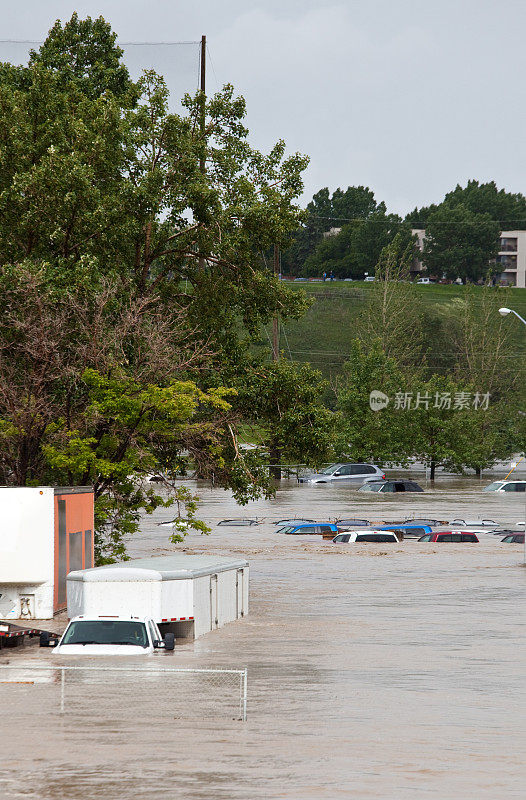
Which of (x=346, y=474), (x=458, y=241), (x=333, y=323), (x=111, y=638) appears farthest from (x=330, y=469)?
(x=458, y=241)

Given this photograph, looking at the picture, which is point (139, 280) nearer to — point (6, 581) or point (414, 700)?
A: point (6, 581)

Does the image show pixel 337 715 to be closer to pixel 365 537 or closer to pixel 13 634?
pixel 13 634

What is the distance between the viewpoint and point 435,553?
2099 inches

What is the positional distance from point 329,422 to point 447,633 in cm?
1010

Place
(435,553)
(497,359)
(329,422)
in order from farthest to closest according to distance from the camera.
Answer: (497,359)
(435,553)
(329,422)

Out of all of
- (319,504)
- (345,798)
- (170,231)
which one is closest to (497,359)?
(319,504)

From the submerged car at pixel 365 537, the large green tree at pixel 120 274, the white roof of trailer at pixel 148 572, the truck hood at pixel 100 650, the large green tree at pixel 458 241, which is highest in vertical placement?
the large green tree at pixel 458 241

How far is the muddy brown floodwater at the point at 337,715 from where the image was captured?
14.9 meters

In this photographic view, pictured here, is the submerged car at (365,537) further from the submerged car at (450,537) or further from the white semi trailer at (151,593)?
the white semi trailer at (151,593)

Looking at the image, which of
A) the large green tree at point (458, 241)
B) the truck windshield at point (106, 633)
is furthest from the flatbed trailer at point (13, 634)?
the large green tree at point (458, 241)

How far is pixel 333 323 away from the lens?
162 metres

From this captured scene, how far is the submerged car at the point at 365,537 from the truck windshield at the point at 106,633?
34.3 metres

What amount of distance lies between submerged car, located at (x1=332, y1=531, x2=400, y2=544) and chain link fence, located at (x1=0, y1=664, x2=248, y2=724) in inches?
1323

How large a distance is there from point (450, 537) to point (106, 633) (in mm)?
36800
